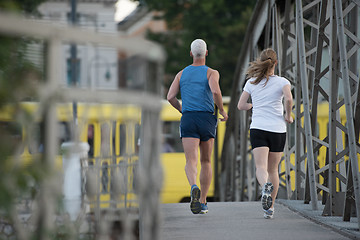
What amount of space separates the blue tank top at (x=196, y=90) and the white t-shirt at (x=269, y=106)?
485mm

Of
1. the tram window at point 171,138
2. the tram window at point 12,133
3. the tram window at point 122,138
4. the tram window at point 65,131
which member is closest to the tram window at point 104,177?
the tram window at point 122,138

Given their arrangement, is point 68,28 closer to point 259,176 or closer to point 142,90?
point 142,90

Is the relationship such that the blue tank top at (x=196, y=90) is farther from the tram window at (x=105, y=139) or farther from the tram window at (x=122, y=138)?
the tram window at (x=105, y=139)

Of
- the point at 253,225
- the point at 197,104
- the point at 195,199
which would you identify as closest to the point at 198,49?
the point at 197,104

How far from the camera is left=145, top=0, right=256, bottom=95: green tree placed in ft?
110

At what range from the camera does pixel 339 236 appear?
5668 millimetres

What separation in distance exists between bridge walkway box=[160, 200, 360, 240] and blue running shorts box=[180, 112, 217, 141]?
78 cm

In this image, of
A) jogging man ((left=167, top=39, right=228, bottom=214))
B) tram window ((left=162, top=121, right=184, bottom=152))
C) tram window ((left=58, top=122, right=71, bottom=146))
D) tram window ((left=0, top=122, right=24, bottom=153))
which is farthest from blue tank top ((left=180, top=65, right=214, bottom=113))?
tram window ((left=162, top=121, right=184, bottom=152))

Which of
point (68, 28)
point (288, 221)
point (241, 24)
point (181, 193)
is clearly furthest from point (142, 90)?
point (241, 24)

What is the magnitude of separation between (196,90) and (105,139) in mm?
4147

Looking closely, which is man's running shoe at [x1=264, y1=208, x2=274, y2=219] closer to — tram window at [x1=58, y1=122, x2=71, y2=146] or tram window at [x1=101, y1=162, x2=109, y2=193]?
tram window at [x1=101, y1=162, x2=109, y2=193]

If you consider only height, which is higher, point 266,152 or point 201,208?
point 266,152

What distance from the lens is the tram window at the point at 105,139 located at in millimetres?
3137

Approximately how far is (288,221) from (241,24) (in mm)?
27353
